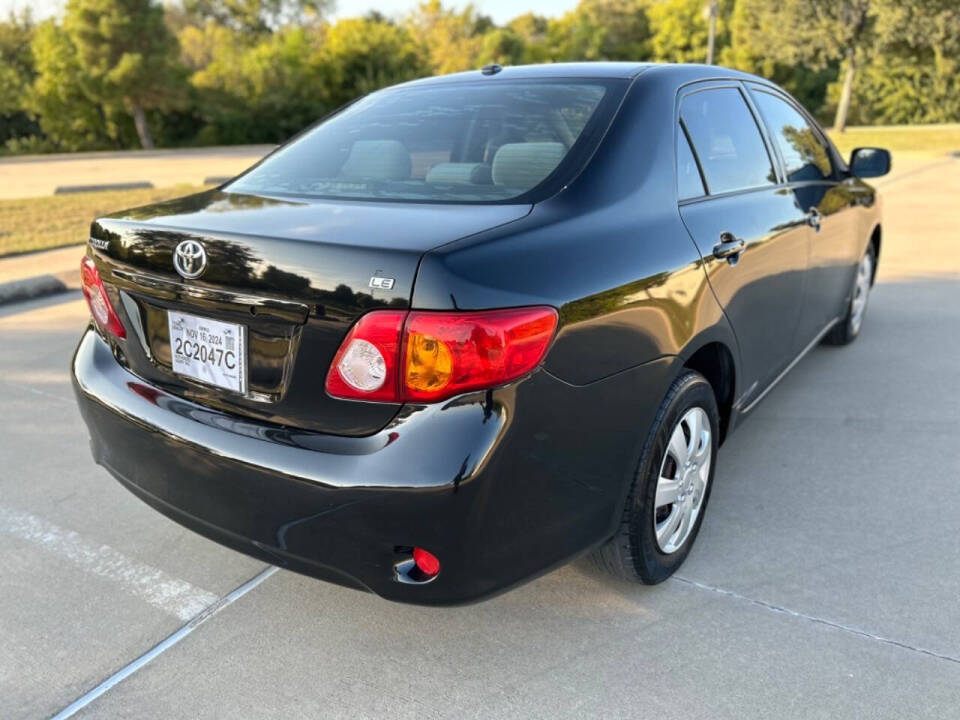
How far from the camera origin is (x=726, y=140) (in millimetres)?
3094

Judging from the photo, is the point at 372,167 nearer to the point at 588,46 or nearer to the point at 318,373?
the point at 318,373

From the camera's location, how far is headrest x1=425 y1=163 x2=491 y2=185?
2492 mm

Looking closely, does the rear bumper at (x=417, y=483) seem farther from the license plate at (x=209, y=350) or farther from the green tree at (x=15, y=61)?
the green tree at (x=15, y=61)

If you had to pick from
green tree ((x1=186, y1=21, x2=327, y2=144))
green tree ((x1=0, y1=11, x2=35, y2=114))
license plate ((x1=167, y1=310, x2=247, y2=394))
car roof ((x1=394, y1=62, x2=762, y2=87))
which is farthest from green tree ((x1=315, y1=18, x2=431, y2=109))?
license plate ((x1=167, y1=310, x2=247, y2=394))

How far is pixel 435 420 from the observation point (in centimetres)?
183

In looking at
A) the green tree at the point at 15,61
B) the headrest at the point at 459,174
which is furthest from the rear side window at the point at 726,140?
the green tree at the point at 15,61

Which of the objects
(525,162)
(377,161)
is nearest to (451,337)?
(525,162)

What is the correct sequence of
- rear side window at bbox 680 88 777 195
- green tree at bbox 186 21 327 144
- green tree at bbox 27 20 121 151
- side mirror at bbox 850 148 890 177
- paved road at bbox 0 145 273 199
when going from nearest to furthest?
rear side window at bbox 680 88 777 195 < side mirror at bbox 850 148 890 177 < paved road at bbox 0 145 273 199 < green tree at bbox 27 20 121 151 < green tree at bbox 186 21 327 144

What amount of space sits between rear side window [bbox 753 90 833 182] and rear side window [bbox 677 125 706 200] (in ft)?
3.10

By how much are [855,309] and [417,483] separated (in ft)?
13.5

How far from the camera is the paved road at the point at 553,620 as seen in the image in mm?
2145

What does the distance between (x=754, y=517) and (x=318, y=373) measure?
1.88 metres

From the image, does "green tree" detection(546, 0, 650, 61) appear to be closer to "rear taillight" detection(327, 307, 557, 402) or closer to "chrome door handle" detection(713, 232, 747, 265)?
"chrome door handle" detection(713, 232, 747, 265)

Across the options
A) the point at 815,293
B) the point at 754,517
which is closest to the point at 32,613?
the point at 754,517
